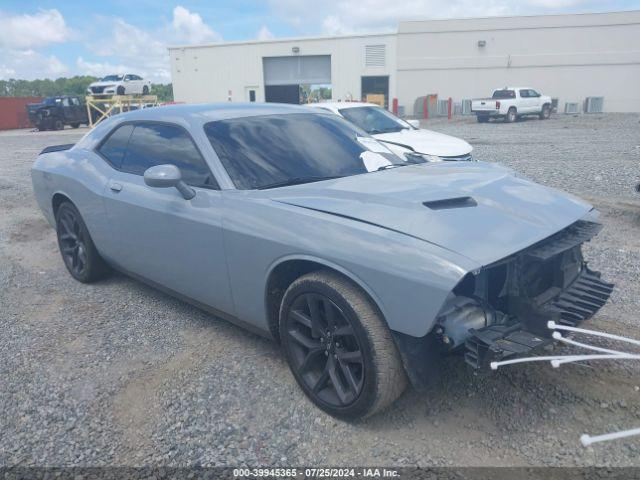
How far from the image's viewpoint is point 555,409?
8.93ft

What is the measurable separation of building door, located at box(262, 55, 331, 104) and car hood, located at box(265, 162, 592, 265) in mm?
36651

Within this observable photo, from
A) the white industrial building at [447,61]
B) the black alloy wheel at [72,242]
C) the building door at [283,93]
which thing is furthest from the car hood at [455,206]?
the building door at [283,93]

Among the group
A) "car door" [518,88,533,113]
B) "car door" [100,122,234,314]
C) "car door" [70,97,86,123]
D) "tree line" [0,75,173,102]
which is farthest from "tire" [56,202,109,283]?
"tree line" [0,75,173,102]

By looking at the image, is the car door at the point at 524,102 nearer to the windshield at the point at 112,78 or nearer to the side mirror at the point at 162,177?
the windshield at the point at 112,78

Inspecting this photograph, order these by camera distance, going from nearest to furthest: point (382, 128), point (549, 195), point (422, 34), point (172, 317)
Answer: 1. point (549, 195)
2. point (172, 317)
3. point (382, 128)
4. point (422, 34)

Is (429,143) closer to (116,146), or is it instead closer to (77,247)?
(116,146)

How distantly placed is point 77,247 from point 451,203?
11.7ft

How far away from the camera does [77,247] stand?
482 centimetres

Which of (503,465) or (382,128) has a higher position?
(382,128)

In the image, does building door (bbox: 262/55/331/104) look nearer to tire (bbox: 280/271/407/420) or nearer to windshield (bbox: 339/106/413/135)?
windshield (bbox: 339/106/413/135)

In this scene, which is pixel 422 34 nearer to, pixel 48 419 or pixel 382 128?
pixel 382 128

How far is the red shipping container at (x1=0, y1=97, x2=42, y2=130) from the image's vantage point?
37.1 m

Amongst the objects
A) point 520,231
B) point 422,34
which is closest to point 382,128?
point 520,231

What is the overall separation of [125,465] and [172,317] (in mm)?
1679
